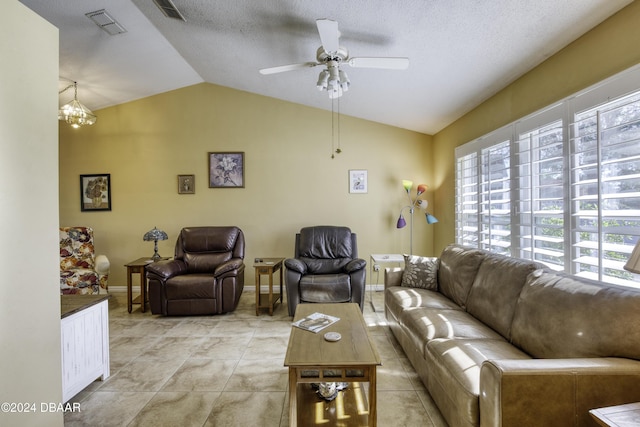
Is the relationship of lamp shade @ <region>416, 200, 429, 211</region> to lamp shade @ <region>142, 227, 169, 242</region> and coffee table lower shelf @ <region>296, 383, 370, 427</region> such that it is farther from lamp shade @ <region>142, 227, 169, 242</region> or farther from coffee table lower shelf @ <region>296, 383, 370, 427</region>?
lamp shade @ <region>142, 227, 169, 242</region>

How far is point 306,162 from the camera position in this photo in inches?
176

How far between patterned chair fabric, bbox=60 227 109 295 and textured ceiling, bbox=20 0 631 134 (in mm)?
2010

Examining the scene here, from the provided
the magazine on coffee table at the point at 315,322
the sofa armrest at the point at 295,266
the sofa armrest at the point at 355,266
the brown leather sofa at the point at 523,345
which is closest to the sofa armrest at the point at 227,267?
the sofa armrest at the point at 295,266

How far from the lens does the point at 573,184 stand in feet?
6.44

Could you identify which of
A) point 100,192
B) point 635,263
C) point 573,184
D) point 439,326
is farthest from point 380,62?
point 100,192

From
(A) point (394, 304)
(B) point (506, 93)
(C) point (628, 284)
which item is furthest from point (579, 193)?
(A) point (394, 304)

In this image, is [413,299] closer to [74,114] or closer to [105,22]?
[105,22]

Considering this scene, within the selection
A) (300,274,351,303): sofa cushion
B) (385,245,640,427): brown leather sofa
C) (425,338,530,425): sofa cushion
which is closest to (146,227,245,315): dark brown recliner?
(300,274,351,303): sofa cushion

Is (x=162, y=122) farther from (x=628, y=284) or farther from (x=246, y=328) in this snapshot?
(x=628, y=284)

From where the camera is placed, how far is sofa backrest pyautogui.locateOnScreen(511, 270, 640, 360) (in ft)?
4.14

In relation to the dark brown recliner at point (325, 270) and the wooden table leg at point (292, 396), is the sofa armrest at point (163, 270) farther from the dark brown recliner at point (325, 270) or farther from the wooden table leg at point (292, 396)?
the wooden table leg at point (292, 396)

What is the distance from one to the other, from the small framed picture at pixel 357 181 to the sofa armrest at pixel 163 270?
2.76 metres

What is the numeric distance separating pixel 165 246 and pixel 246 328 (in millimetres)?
2288

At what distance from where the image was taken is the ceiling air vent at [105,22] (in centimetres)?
264
